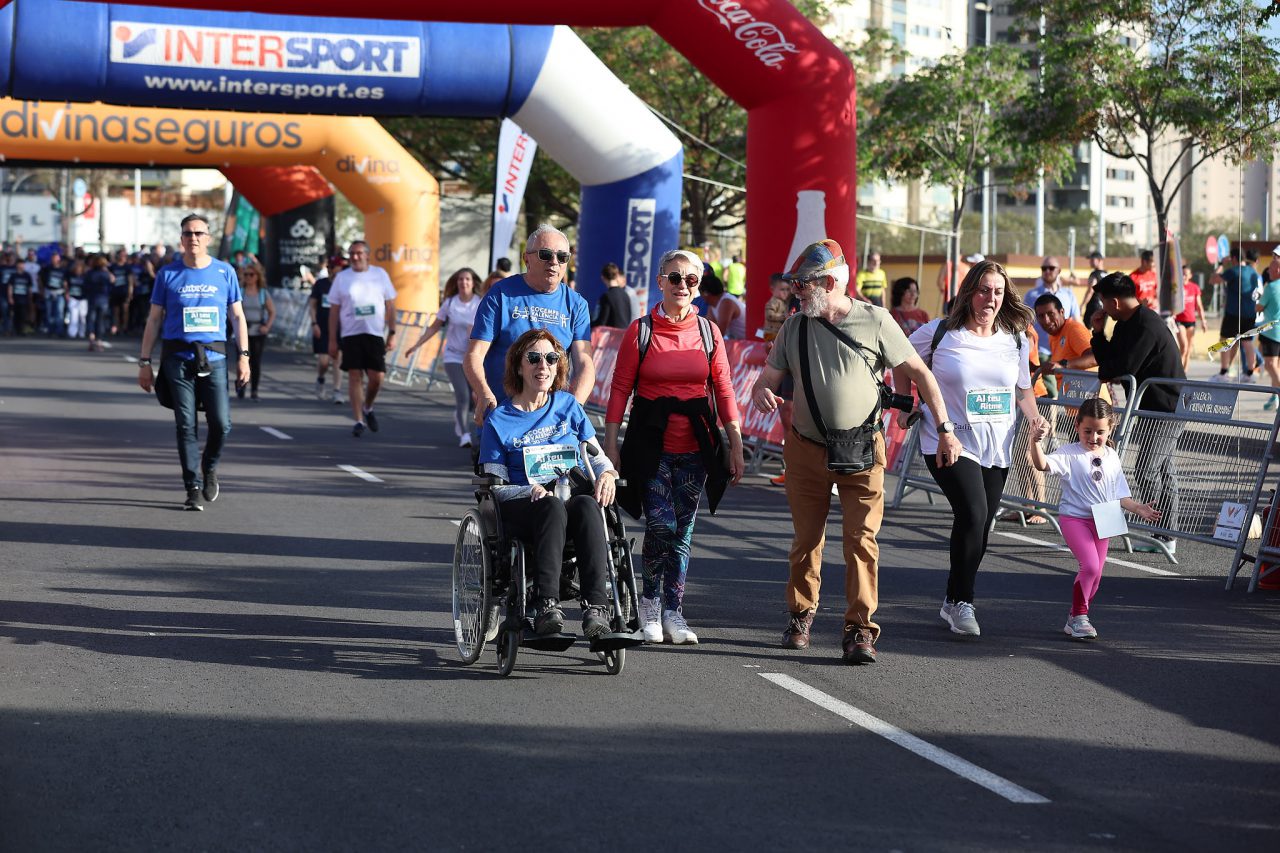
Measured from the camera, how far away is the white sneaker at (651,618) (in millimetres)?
7832

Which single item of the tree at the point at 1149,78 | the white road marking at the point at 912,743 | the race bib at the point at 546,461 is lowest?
the white road marking at the point at 912,743

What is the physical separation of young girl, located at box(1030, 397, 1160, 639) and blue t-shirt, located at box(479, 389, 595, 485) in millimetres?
2408

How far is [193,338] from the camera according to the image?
12.2 m

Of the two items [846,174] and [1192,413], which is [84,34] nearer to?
[846,174]

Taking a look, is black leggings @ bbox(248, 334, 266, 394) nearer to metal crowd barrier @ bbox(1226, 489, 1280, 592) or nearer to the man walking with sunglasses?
the man walking with sunglasses

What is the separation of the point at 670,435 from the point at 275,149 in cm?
2156

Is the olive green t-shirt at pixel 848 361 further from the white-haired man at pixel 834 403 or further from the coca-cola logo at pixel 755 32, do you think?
the coca-cola logo at pixel 755 32

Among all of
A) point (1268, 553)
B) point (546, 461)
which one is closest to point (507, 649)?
point (546, 461)

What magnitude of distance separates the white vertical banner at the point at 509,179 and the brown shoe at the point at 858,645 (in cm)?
1815

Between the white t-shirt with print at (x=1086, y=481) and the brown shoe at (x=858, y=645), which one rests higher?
the white t-shirt with print at (x=1086, y=481)

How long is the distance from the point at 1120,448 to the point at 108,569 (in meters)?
6.33

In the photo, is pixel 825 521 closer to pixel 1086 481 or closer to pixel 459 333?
pixel 1086 481

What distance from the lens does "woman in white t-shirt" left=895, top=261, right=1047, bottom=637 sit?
8.30 metres

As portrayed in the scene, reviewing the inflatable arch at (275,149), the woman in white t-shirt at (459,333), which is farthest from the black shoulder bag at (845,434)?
the inflatable arch at (275,149)
